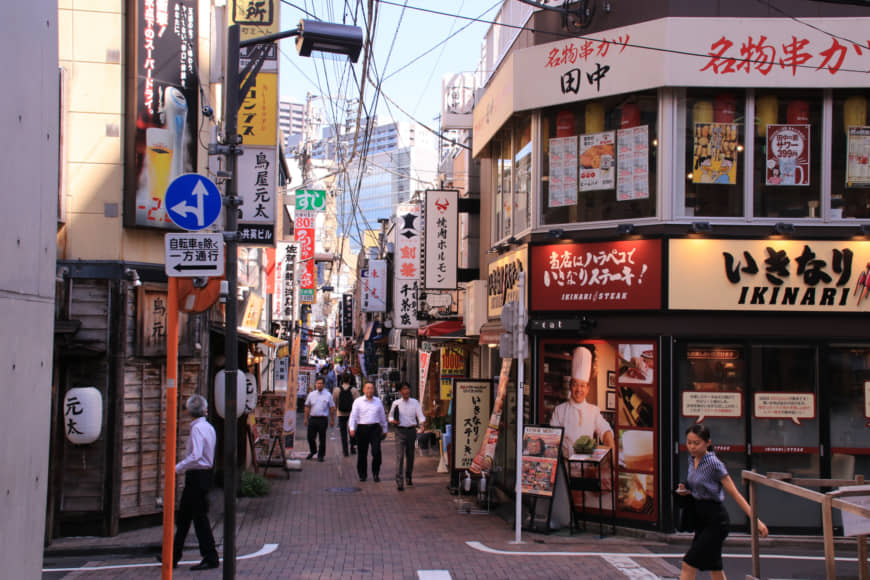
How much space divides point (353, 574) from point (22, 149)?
6.91m

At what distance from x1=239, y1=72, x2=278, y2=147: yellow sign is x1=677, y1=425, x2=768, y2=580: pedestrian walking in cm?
816

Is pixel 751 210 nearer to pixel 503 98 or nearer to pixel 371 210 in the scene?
→ pixel 503 98

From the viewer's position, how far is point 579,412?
12.2 metres

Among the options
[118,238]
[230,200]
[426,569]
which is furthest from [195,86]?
[426,569]

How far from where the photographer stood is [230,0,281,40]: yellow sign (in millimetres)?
13117

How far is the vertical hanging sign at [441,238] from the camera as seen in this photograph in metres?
17.8

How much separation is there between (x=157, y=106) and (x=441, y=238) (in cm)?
753

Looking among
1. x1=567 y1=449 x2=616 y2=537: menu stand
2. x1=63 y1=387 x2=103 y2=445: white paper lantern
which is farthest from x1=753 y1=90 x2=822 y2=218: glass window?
x1=63 y1=387 x2=103 y2=445: white paper lantern

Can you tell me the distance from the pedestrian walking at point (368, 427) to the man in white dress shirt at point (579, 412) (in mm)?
5184

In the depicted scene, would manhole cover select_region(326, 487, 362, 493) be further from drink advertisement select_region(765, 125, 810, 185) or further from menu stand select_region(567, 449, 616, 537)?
drink advertisement select_region(765, 125, 810, 185)

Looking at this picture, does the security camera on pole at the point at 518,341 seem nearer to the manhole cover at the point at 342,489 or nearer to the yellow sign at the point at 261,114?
the yellow sign at the point at 261,114

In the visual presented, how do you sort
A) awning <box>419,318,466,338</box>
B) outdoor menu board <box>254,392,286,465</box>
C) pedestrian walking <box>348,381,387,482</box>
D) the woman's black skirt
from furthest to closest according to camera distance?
awning <box>419,318,466,338</box>, outdoor menu board <box>254,392,286,465</box>, pedestrian walking <box>348,381,387,482</box>, the woman's black skirt

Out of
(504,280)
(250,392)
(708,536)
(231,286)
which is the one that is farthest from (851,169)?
(250,392)

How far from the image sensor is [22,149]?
3.52 meters
